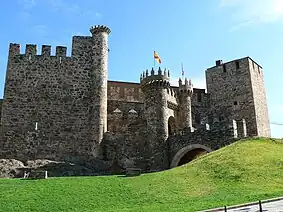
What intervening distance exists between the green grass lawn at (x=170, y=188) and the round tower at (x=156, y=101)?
10.4 metres

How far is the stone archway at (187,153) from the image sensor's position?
98.0 feet

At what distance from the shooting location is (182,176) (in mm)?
19016

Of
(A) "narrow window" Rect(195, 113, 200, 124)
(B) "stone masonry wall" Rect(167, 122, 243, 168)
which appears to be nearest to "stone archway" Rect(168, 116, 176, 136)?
(B) "stone masonry wall" Rect(167, 122, 243, 168)

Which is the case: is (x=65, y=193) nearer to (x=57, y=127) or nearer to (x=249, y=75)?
(x=57, y=127)

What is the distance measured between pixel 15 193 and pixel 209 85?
116 ft

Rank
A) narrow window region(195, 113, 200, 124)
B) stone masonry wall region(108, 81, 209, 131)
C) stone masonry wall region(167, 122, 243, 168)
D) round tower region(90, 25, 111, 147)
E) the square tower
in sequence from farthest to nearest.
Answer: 1. narrow window region(195, 113, 200, 124)
2. the square tower
3. stone masonry wall region(108, 81, 209, 131)
4. round tower region(90, 25, 111, 147)
5. stone masonry wall region(167, 122, 243, 168)

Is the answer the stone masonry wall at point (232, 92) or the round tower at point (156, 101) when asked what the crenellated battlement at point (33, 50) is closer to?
the round tower at point (156, 101)

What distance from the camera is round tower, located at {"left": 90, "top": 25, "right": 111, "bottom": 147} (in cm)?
3081

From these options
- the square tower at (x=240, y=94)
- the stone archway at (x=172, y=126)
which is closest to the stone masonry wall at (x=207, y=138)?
the stone archway at (x=172, y=126)

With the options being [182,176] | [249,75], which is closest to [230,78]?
[249,75]

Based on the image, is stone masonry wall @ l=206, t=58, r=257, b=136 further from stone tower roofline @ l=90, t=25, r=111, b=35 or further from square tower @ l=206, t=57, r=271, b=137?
stone tower roofline @ l=90, t=25, r=111, b=35

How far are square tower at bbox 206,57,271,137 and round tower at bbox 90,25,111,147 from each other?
61.6ft

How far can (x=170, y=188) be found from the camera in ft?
56.4

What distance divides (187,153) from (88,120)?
9788 mm
